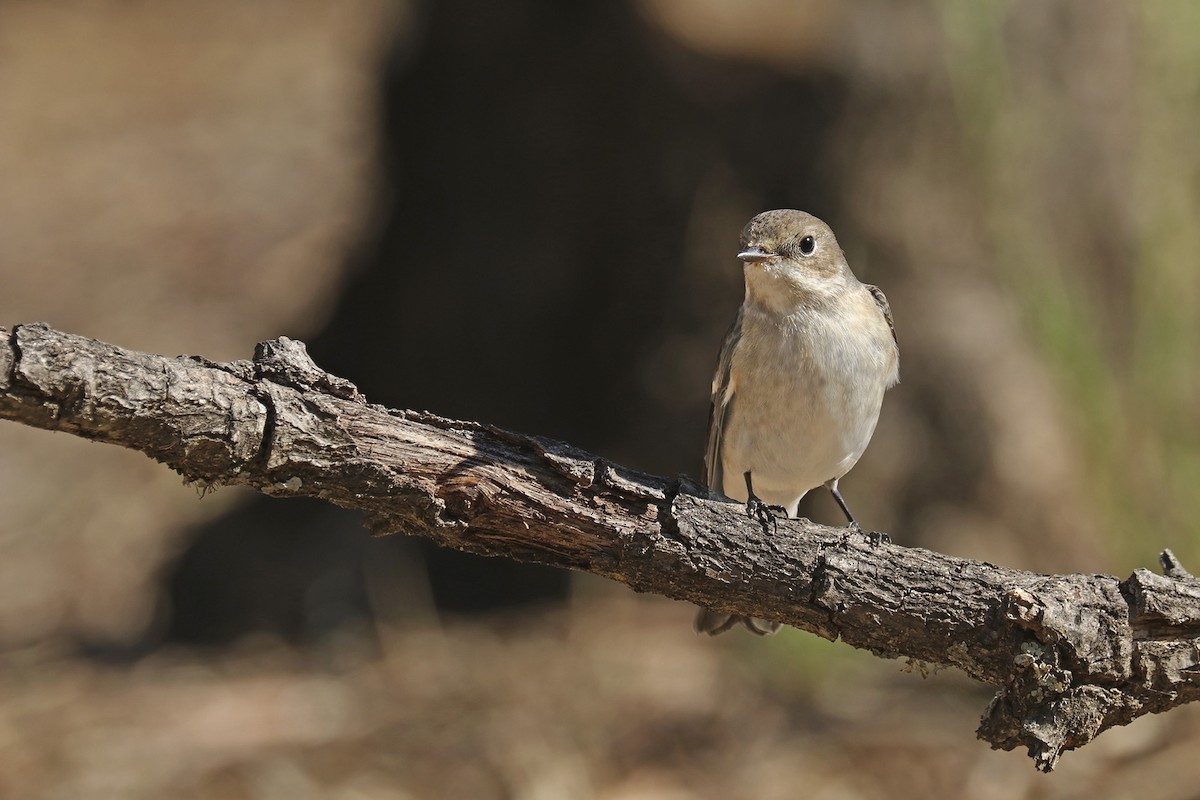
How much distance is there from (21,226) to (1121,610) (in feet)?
42.3

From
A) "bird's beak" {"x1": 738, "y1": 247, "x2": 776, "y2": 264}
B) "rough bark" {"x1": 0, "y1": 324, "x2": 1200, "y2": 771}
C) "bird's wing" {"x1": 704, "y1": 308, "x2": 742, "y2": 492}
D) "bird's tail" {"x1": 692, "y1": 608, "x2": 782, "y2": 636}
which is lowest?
"bird's tail" {"x1": 692, "y1": 608, "x2": 782, "y2": 636}

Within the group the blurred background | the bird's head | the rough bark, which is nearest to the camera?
the rough bark

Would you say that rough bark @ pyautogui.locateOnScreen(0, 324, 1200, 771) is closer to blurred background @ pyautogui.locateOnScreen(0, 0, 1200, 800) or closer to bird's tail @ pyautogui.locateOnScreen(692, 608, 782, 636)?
bird's tail @ pyautogui.locateOnScreen(692, 608, 782, 636)

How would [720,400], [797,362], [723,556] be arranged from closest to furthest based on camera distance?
[723,556], [797,362], [720,400]

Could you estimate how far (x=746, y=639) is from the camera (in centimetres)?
673

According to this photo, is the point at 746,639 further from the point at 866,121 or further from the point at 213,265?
the point at 213,265

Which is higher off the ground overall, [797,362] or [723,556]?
[797,362]

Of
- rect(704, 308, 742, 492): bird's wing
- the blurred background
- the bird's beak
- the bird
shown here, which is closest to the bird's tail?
the bird

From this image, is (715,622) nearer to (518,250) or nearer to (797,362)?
(797,362)

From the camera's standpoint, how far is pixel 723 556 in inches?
132

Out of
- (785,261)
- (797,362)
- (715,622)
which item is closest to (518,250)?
(785,261)

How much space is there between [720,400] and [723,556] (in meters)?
1.81

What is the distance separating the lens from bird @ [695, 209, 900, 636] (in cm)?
473

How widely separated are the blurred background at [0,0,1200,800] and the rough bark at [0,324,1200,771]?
7.08 feet
